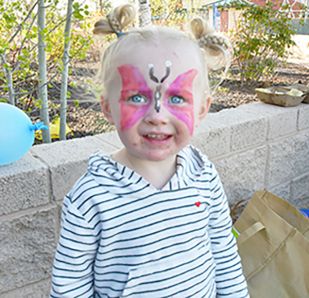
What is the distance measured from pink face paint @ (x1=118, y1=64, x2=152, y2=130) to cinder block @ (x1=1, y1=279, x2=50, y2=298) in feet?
3.27

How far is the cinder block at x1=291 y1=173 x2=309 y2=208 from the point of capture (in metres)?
3.09

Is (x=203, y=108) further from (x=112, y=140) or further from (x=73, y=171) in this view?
(x=112, y=140)

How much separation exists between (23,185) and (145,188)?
0.65 metres

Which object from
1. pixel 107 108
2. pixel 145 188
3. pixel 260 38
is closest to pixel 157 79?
pixel 107 108

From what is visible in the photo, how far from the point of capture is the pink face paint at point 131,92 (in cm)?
115

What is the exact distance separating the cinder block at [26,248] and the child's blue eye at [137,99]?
80cm

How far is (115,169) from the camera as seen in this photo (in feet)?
4.06

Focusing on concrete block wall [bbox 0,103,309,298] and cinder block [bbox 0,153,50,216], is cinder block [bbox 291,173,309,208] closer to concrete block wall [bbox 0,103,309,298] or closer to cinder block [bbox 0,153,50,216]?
concrete block wall [bbox 0,103,309,298]

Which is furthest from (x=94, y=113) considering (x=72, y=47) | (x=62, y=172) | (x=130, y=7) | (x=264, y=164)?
(x=130, y=7)

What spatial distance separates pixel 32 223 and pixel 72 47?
176 centimetres

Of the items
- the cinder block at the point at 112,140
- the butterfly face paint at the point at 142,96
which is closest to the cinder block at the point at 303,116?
the cinder block at the point at 112,140

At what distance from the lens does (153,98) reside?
1156mm

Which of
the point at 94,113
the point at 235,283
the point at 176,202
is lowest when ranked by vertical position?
the point at 94,113

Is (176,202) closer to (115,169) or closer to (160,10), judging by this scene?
(115,169)
